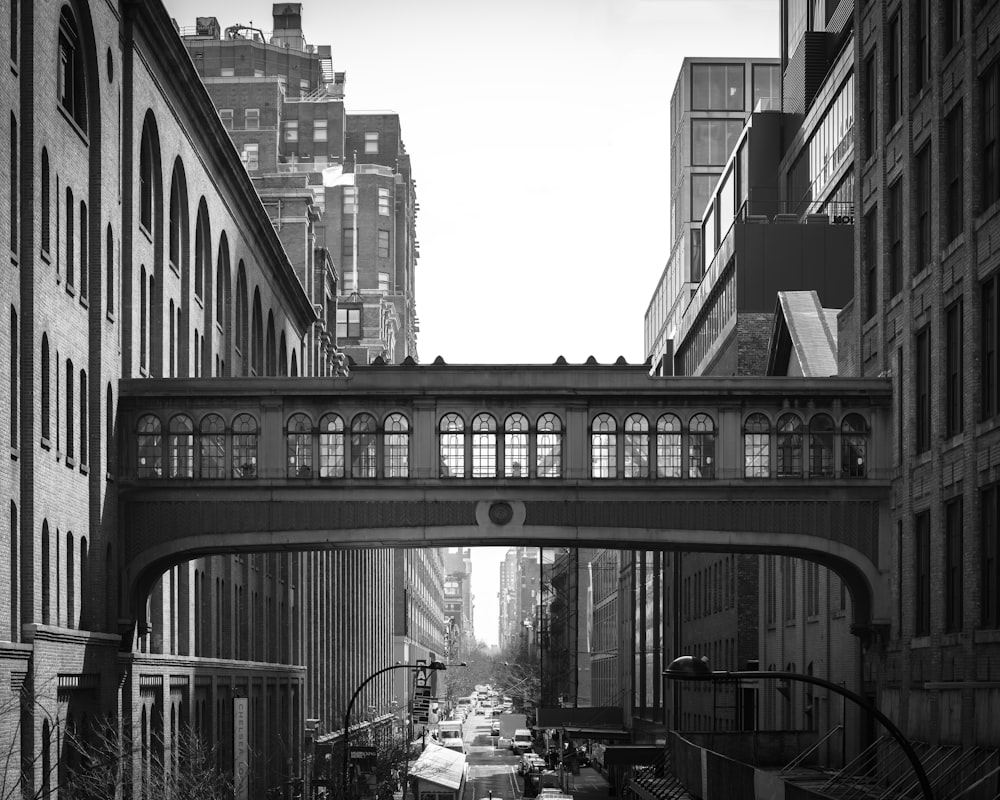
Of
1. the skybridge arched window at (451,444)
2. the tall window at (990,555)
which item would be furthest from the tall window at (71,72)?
the tall window at (990,555)

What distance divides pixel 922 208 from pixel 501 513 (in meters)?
11.9

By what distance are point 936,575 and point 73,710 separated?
1791 cm

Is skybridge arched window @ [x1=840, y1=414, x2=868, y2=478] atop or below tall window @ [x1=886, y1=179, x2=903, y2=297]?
below

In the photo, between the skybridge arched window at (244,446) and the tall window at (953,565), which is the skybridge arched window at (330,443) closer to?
the skybridge arched window at (244,446)

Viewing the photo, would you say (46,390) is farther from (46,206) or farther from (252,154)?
(252,154)

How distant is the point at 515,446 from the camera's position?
4291 cm

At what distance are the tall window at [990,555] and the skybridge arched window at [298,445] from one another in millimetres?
16323

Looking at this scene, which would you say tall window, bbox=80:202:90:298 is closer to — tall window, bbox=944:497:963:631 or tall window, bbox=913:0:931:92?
tall window, bbox=913:0:931:92

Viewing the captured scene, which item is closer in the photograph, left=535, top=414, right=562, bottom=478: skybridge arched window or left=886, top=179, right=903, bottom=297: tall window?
left=886, top=179, right=903, bottom=297: tall window

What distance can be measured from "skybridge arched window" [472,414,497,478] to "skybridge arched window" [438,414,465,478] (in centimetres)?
30

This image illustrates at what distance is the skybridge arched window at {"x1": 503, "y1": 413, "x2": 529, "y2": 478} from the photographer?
140ft

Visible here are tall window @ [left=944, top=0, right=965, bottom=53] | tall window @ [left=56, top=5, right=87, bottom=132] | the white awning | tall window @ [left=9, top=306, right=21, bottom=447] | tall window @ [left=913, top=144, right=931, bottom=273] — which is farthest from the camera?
the white awning

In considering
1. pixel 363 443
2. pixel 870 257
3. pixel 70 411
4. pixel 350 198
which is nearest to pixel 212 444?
pixel 363 443

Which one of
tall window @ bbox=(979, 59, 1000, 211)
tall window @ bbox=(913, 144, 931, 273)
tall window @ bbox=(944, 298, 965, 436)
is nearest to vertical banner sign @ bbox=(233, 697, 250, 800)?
tall window @ bbox=(944, 298, 965, 436)
